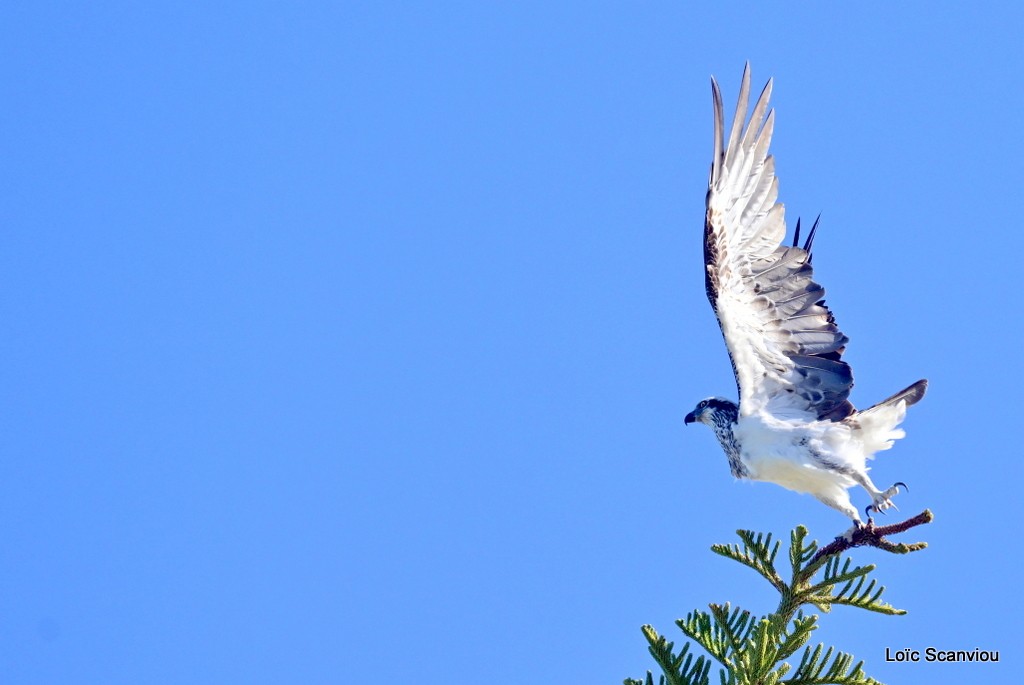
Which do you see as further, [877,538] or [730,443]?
[730,443]

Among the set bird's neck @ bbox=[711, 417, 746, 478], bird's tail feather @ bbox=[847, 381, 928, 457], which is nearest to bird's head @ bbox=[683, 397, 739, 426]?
bird's neck @ bbox=[711, 417, 746, 478]

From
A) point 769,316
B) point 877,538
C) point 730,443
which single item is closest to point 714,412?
point 730,443

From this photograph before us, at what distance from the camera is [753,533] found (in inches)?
256

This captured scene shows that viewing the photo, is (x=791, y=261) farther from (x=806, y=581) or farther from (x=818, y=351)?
(x=806, y=581)

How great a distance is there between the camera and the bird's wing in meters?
8.99

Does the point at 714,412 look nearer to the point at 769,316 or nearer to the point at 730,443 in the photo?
the point at 730,443

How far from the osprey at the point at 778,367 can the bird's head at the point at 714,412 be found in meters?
0.01

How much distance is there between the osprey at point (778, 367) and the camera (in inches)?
340

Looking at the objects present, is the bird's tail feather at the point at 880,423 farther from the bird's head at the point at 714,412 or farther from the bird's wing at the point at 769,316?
the bird's head at the point at 714,412

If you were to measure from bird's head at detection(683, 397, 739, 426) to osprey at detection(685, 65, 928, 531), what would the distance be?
0.01 meters

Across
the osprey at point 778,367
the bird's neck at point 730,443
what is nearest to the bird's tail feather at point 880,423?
the osprey at point 778,367

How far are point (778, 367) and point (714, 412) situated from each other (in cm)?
70

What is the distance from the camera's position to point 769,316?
358 inches

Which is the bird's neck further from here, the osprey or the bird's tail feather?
the bird's tail feather
